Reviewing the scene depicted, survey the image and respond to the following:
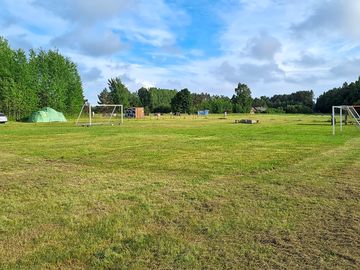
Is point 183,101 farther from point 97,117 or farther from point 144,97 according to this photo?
point 97,117

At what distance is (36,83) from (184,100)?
4981 cm

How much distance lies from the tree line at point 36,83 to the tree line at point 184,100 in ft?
90.1

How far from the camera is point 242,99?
132125mm

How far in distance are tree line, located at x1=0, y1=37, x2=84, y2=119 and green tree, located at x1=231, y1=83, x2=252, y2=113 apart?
7136 centimetres

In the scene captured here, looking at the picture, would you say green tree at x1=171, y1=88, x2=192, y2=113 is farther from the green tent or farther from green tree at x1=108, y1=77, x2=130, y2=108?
the green tent

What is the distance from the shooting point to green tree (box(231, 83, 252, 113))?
128 m

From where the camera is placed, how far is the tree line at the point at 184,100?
95.5 meters

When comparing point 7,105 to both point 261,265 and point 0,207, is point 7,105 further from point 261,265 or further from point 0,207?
point 261,265

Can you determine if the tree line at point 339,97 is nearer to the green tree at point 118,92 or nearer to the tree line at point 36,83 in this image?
the green tree at point 118,92

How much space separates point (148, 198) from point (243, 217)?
6.46 ft

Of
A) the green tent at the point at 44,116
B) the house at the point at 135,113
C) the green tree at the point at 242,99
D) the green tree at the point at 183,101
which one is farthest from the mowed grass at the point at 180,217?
the green tree at the point at 242,99

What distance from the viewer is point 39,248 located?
443 cm

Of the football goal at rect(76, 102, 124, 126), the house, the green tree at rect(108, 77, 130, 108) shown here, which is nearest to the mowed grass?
the football goal at rect(76, 102, 124, 126)

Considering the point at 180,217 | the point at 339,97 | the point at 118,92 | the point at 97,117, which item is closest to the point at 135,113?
the point at 97,117
